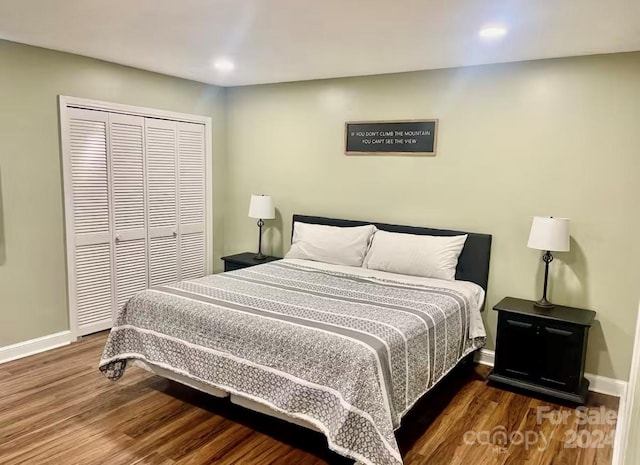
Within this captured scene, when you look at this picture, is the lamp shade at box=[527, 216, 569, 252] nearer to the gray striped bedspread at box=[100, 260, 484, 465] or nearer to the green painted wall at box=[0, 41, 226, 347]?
the gray striped bedspread at box=[100, 260, 484, 465]

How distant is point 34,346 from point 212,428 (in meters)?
1.88

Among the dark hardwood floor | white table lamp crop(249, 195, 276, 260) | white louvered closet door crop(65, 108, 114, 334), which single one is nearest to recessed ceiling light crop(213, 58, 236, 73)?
white louvered closet door crop(65, 108, 114, 334)

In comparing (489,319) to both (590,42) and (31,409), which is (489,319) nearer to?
(590,42)

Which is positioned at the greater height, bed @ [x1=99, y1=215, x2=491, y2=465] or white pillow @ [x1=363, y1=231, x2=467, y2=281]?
white pillow @ [x1=363, y1=231, x2=467, y2=281]

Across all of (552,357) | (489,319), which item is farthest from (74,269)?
(552,357)

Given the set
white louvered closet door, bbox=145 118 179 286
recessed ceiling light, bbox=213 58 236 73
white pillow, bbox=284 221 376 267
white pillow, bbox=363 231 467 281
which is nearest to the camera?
white pillow, bbox=363 231 467 281

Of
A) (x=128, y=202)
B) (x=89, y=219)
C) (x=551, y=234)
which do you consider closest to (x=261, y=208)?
(x=128, y=202)

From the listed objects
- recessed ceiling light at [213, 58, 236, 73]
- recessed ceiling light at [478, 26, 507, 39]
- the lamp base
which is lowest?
the lamp base

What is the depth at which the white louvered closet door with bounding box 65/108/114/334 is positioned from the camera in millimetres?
3789

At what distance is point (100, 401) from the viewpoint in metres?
2.95

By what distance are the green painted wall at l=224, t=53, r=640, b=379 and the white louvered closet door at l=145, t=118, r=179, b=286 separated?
1.18 meters

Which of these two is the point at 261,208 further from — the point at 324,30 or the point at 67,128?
the point at 324,30

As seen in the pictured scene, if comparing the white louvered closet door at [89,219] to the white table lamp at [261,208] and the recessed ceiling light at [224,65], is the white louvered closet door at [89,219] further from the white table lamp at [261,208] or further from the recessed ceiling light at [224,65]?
the white table lamp at [261,208]

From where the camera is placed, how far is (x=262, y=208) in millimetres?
4609
